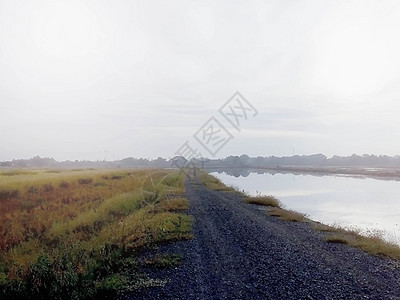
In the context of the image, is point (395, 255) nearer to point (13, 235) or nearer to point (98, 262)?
point (98, 262)

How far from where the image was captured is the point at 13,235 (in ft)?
51.3

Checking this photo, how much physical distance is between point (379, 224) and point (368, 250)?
12.1 meters

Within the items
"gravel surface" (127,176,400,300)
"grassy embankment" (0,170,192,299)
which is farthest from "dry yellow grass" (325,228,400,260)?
"grassy embankment" (0,170,192,299)

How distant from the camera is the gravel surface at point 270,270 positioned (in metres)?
9.39

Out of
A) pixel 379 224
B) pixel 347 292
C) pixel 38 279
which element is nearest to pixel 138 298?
pixel 38 279

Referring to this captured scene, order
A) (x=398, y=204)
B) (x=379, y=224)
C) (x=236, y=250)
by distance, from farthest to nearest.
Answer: (x=398, y=204), (x=379, y=224), (x=236, y=250)

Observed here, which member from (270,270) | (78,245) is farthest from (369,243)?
(78,245)

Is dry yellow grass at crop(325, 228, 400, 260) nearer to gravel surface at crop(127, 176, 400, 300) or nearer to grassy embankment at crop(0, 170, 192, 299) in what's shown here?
gravel surface at crop(127, 176, 400, 300)

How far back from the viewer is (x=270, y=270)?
11.3 m

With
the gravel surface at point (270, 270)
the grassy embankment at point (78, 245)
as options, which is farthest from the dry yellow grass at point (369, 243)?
the grassy embankment at point (78, 245)

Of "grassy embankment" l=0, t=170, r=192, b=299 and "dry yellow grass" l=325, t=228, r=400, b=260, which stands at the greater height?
"grassy embankment" l=0, t=170, r=192, b=299

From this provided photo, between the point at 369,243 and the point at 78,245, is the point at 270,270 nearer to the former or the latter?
the point at 369,243

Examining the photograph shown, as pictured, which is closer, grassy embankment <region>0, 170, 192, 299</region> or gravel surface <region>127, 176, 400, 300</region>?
gravel surface <region>127, 176, 400, 300</region>

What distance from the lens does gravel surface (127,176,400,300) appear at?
939 cm
